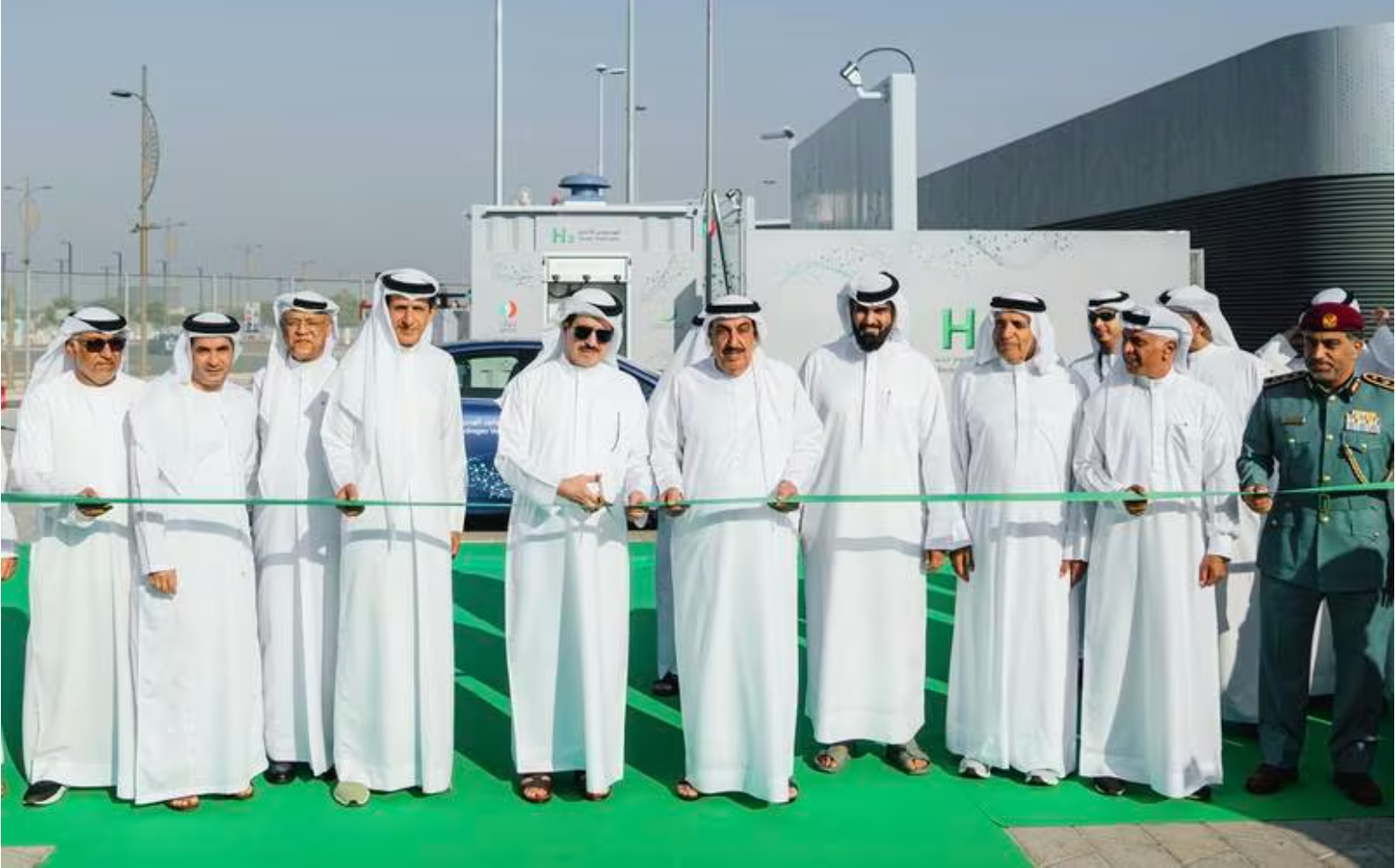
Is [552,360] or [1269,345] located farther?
[1269,345]

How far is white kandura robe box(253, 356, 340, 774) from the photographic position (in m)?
5.25

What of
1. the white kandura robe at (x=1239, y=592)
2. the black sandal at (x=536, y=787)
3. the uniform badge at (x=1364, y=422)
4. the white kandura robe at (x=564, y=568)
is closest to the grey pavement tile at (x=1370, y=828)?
the white kandura robe at (x=1239, y=592)

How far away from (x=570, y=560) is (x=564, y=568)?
4 cm

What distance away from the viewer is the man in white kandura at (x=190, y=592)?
16.1ft

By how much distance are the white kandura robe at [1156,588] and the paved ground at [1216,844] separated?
33cm

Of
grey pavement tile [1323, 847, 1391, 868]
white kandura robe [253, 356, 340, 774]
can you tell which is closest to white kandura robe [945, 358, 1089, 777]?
grey pavement tile [1323, 847, 1391, 868]

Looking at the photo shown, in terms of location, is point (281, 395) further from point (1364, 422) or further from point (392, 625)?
point (1364, 422)

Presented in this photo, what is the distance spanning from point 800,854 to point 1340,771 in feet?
6.51

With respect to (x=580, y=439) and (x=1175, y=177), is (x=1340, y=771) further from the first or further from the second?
(x=1175, y=177)

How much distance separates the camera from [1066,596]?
5336 millimetres

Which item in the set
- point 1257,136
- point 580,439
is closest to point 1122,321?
point 580,439

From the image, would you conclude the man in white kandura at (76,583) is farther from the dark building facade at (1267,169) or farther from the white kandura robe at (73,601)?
the dark building facade at (1267,169)

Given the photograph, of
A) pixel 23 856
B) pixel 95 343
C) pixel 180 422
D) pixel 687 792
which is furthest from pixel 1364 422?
pixel 23 856

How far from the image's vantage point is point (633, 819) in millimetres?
4891
